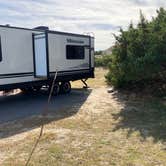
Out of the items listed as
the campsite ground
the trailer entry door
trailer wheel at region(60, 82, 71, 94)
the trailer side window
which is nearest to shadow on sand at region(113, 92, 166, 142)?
the campsite ground

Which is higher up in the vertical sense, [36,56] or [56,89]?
[36,56]

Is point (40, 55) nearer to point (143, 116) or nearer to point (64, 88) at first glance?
point (64, 88)

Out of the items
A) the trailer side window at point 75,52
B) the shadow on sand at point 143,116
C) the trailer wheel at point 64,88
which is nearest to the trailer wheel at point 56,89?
the trailer wheel at point 64,88

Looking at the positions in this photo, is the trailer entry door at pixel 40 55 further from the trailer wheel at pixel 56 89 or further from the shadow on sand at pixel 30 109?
the trailer wheel at pixel 56 89

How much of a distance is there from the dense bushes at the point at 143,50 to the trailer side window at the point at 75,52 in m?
1.82

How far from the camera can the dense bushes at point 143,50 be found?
1084 cm

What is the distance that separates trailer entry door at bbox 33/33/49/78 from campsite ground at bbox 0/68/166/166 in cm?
230

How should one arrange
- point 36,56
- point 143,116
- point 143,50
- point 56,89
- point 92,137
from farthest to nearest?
1. point 56,89
2. point 36,56
3. point 143,50
4. point 143,116
5. point 92,137

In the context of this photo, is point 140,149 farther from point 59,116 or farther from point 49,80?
point 49,80

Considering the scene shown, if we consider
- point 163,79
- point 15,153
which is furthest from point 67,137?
point 163,79

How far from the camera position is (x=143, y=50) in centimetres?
1143

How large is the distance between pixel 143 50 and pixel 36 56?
4.15 meters

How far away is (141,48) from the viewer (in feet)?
37.7

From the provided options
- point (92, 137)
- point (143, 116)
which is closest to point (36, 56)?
point (143, 116)
